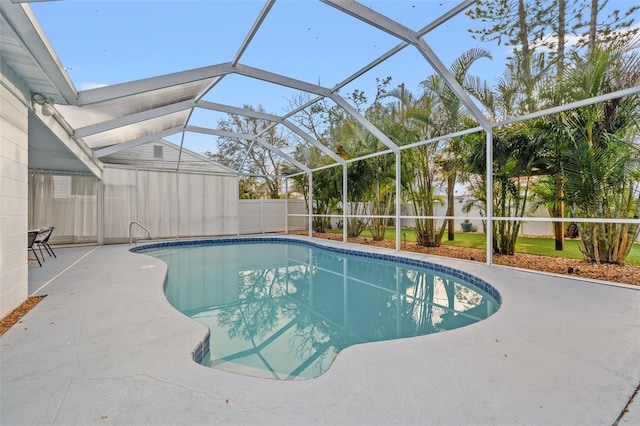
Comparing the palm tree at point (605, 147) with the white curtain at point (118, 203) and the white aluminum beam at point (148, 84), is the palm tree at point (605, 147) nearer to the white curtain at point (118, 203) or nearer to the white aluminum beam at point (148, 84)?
the white aluminum beam at point (148, 84)

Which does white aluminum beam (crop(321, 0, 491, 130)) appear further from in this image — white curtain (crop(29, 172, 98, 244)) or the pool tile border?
white curtain (crop(29, 172, 98, 244))

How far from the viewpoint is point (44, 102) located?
14.3 ft

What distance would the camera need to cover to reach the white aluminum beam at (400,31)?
466cm

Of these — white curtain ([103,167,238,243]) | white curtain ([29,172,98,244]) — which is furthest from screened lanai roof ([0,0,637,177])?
white curtain ([103,167,238,243])

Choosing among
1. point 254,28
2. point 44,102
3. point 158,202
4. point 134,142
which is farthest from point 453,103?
point 158,202

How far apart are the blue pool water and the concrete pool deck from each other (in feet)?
1.92

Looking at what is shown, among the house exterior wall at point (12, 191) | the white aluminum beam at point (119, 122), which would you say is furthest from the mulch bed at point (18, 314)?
the white aluminum beam at point (119, 122)

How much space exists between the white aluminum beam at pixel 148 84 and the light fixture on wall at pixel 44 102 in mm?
373

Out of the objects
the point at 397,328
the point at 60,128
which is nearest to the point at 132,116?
the point at 60,128

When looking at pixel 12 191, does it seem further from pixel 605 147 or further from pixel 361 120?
pixel 605 147

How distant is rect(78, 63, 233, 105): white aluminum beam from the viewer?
479 cm

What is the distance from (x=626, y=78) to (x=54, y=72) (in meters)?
7.84

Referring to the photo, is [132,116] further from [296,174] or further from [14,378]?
[296,174]

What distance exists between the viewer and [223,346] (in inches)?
124
